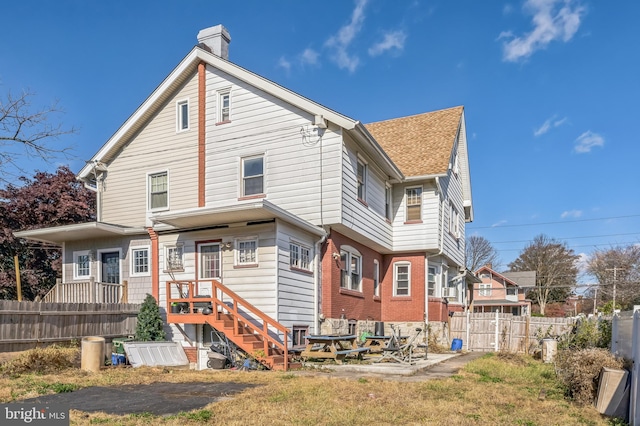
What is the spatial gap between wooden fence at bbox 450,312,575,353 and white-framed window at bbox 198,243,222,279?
11.8 m

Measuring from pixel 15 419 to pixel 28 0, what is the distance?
1091 centimetres

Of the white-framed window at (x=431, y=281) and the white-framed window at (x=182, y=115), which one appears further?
the white-framed window at (x=431, y=281)

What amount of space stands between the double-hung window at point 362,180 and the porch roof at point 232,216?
262 cm

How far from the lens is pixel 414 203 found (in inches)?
790

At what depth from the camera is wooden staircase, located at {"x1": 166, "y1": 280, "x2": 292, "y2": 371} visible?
12570 mm

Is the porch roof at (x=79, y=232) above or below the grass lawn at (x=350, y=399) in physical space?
above

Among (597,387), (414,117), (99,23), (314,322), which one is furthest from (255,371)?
(414,117)

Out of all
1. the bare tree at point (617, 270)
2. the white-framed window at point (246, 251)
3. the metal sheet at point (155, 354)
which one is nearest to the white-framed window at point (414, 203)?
the white-framed window at point (246, 251)

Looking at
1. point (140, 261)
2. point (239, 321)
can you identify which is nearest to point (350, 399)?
point (239, 321)

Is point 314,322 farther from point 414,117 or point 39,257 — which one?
point 39,257

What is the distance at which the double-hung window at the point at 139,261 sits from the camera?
16.8 m

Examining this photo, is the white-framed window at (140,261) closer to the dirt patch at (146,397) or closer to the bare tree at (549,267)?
the dirt patch at (146,397)

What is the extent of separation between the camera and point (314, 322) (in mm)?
15320

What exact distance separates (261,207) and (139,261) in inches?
269
